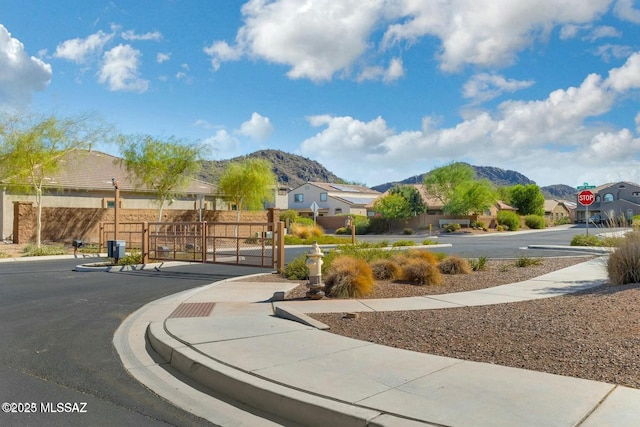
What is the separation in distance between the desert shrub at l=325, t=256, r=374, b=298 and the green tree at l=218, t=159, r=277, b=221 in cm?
2776

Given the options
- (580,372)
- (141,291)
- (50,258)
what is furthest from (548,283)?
(50,258)

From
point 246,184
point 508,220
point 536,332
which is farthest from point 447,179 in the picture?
point 536,332

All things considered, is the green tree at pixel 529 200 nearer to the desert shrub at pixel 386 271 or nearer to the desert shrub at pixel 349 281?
the desert shrub at pixel 386 271

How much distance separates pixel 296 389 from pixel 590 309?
5.72 meters

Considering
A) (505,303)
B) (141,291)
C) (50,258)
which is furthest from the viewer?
(50,258)

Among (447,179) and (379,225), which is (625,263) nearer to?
(379,225)

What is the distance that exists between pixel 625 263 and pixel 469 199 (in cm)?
4780

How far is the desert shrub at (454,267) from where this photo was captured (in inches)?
589

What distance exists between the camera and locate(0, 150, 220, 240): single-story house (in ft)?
101

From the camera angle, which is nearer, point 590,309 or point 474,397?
point 474,397

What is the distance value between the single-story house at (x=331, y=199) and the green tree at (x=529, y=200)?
69.9 feet

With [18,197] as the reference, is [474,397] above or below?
below

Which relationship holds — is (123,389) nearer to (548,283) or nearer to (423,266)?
(423,266)

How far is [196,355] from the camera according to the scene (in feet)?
22.0
